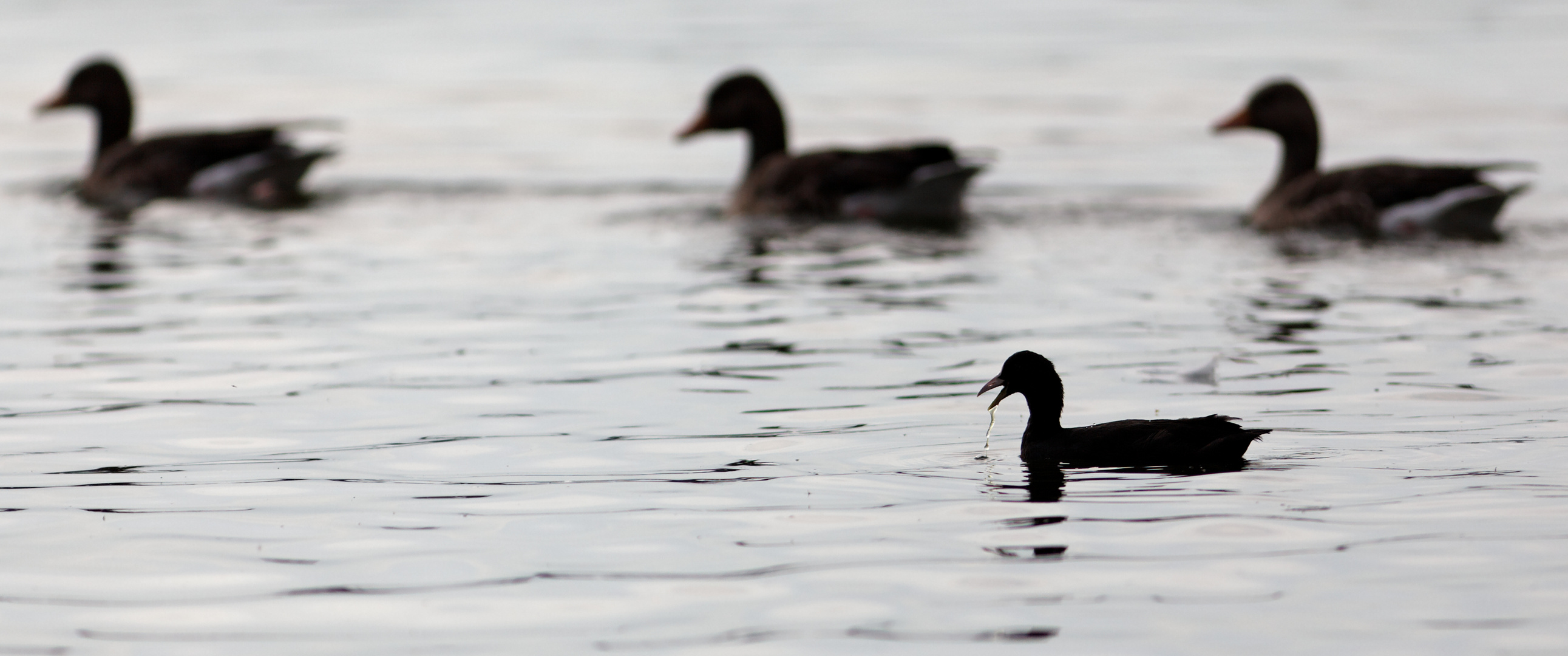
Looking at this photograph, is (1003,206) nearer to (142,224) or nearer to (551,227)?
(551,227)

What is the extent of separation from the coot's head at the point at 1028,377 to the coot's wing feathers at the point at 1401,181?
8389 millimetres

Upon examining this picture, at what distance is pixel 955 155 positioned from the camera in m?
18.1

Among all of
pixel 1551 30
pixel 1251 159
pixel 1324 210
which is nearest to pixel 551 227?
pixel 1324 210

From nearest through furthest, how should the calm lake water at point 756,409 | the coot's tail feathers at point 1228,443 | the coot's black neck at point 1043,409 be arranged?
the calm lake water at point 756,409 → the coot's tail feathers at point 1228,443 → the coot's black neck at point 1043,409

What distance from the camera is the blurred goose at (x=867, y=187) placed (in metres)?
18.0

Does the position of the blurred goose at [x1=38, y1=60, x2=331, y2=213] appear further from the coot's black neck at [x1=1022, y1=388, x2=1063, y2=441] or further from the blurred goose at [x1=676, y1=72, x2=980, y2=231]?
the coot's black neck at [x1=1022, y1=388, x2=1063, y2=441]

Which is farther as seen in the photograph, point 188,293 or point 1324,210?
point 1324,210

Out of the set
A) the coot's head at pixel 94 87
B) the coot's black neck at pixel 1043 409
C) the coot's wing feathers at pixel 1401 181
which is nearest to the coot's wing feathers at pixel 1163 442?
the coot's black neck at pixel 1043 409

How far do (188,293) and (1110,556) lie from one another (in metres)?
9.28

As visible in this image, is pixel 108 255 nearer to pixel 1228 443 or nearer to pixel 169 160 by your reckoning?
pixel 169 160

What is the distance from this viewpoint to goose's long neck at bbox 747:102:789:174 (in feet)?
65.3

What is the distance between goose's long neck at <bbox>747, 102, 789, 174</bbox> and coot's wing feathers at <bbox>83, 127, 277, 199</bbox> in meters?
4.95

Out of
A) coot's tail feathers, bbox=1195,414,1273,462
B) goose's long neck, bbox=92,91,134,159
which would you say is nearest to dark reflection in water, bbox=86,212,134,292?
goose's long neck, bbox=92,91,134,159

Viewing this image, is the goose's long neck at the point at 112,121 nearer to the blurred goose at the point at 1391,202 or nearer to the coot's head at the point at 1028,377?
the blurred goose at the point at 1391,202
